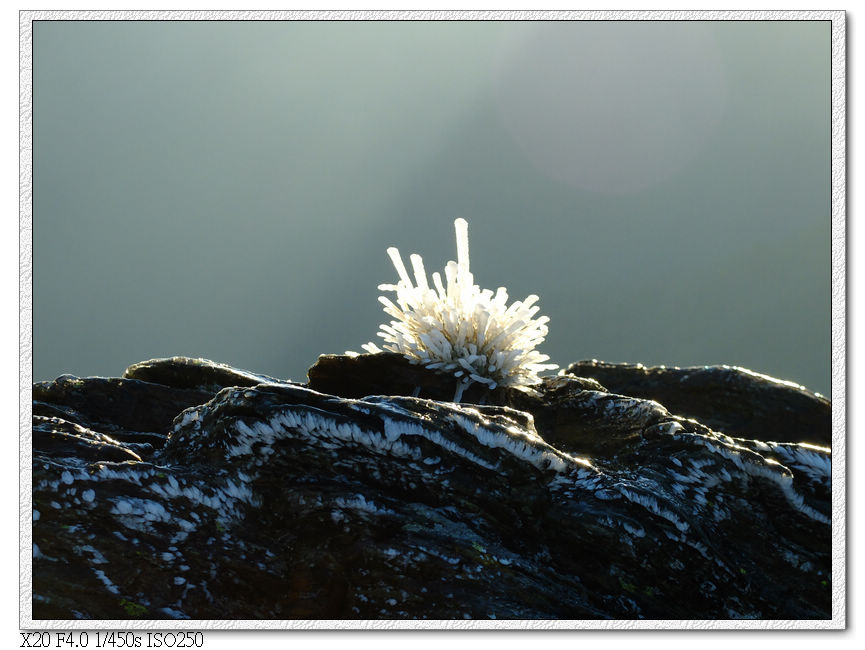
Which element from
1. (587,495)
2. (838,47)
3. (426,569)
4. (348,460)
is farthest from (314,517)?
(838,47)

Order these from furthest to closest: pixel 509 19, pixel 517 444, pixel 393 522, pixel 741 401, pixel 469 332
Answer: pixel 741 401, pixel 509 19, pixel 469 332, pixel 517 444, pixel 393 522

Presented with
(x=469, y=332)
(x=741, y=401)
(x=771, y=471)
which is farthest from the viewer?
(x=741, y=401)

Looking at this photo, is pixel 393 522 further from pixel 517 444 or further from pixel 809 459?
pixel 809 459

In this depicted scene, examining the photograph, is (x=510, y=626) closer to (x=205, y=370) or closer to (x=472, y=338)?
(x=472, y=338)

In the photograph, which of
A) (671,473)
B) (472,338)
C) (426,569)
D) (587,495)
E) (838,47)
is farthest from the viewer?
(838,47)

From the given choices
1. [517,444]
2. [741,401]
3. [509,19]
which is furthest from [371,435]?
[741,401]

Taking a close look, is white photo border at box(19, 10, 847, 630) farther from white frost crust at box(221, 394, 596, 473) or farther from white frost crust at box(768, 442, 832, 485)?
white frost crust at box(221, 394, 596, 473)

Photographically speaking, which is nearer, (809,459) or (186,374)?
(809,459)
